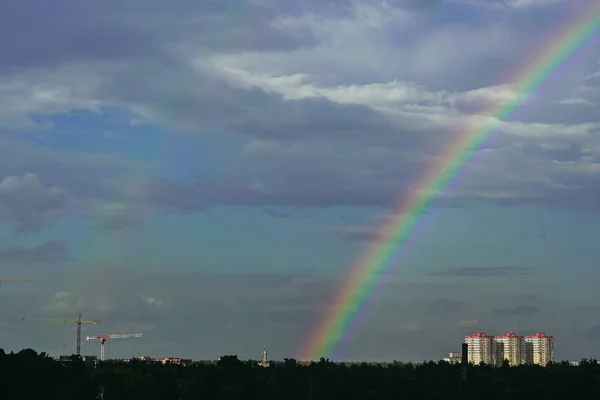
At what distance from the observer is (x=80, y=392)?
194125mm

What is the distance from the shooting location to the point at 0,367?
196625mm

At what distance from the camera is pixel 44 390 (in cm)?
19562

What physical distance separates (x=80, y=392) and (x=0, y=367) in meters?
17.3

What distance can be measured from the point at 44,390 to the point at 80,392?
7.61m

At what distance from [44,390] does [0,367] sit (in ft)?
33.0
